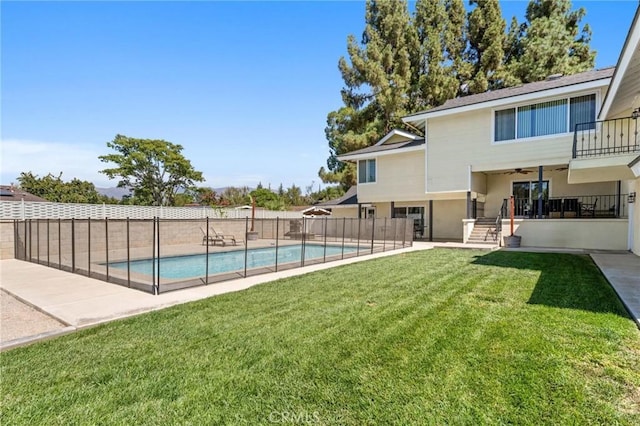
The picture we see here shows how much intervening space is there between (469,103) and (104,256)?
14661 mm

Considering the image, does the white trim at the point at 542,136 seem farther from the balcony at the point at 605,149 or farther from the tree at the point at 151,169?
the tree at the point at 151,169

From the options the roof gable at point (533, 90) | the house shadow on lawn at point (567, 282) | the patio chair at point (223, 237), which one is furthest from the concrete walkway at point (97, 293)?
the patio chair at point (223, 237)

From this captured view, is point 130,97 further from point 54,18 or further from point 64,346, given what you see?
point 64,346

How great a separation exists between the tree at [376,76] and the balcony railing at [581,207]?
11900mm

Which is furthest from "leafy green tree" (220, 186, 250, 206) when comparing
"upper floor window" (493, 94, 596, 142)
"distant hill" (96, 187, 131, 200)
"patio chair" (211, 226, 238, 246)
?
"upper floor window" (493, 94, 596, 142)

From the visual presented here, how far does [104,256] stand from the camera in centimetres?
735

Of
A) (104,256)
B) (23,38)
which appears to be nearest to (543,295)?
(104,256)

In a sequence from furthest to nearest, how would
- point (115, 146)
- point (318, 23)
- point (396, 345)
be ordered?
point (115, 146) < point (318, 23) < point (396, 345)

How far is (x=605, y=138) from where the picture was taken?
11531 mm

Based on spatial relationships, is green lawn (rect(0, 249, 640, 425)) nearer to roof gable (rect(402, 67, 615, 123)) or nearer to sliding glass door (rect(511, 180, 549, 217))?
roof gable (rect(402, 67, 615, 123))

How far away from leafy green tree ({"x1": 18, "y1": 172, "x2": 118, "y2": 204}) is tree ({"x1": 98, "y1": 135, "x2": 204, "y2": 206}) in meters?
3.02

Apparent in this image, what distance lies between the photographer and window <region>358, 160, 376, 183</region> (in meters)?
18.9

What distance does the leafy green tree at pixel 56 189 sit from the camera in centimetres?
3303

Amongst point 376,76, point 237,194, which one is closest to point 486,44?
point 376,76
